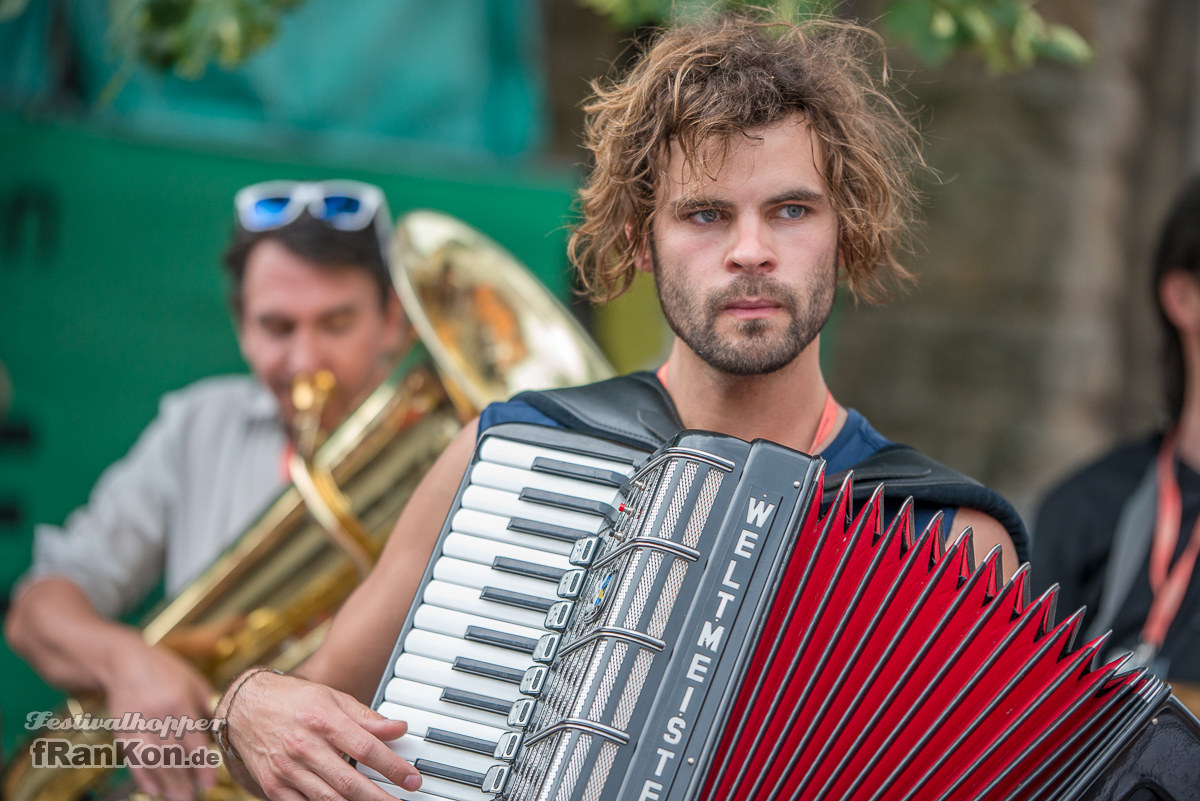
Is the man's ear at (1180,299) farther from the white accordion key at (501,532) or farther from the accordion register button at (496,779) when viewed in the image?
the accordion register button at (496,779)

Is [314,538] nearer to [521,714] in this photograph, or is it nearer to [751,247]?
[521,714]

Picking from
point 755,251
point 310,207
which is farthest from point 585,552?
point 310,207

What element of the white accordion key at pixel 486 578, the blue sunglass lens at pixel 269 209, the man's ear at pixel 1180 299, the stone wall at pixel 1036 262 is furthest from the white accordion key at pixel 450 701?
the stone wall at pixel 1036 262

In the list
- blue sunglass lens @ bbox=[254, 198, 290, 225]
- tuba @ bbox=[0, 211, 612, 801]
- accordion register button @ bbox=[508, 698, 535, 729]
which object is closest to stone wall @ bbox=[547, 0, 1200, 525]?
blue sunglass lens @ bbox=[254, 198, 290, 225]

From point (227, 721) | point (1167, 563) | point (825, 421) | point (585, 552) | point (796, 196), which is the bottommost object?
point (227, 721)

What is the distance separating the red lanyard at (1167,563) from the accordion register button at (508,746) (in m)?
1.91

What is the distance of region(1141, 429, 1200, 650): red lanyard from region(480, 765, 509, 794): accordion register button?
1928mm

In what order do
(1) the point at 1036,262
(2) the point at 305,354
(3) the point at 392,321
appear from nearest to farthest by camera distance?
(2) the point at 305,354 → (3) the point at 392,321 → (1) the point at 1036,262

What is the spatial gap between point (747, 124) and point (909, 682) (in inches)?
31.2

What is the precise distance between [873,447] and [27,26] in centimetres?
354

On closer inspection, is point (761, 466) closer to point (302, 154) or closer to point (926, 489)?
point (926, 489)

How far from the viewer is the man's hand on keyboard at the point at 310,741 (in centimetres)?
151

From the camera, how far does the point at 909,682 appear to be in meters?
1.47

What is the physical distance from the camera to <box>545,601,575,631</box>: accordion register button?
1.51 m
